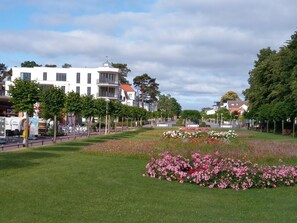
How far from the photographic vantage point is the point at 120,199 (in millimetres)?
11219

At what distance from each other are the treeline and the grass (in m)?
39.7

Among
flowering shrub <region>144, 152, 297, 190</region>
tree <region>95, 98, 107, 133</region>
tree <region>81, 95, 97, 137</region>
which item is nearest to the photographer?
flowering shrub <region>144, 152, 297, 190</region>

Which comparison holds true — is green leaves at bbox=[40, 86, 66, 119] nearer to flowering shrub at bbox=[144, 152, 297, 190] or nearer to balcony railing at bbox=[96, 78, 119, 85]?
→ flowering shrub at bbox=[144, 152, 297, 190]

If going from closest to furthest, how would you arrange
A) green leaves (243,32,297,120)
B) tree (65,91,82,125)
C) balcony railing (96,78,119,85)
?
tree (65,91,82,125) → green leaves (243,32,297,120) → balcony railing (96,78,119,85)

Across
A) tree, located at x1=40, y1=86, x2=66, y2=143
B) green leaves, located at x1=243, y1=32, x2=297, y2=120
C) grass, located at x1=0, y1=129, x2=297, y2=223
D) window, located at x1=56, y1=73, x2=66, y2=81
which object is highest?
window, located at x1=56, y1=73, x2=66, y2=81

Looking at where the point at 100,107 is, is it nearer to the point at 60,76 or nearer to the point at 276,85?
the point at 276,85

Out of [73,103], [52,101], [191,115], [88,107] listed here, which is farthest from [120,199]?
[191,115]

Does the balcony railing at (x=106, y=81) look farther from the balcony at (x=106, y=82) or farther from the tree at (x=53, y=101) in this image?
the tree at (x=53, y=101)

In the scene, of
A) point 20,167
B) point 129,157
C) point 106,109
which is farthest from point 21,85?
point 106,109

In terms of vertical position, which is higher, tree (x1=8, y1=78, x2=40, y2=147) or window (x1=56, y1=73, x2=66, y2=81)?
window (x1=56, y1=73, x2=66, y2=81)

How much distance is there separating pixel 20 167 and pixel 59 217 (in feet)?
27.8

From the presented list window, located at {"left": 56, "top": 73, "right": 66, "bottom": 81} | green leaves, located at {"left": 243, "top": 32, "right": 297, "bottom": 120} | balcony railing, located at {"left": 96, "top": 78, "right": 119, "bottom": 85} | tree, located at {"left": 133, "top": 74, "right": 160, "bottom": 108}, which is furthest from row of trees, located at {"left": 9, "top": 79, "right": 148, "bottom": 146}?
tree, located at {"left": 133, "top": 74, "right": 160, "bottom": 108}

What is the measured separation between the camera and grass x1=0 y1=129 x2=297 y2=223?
9.37m

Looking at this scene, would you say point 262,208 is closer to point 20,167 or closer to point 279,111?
point 20,167
